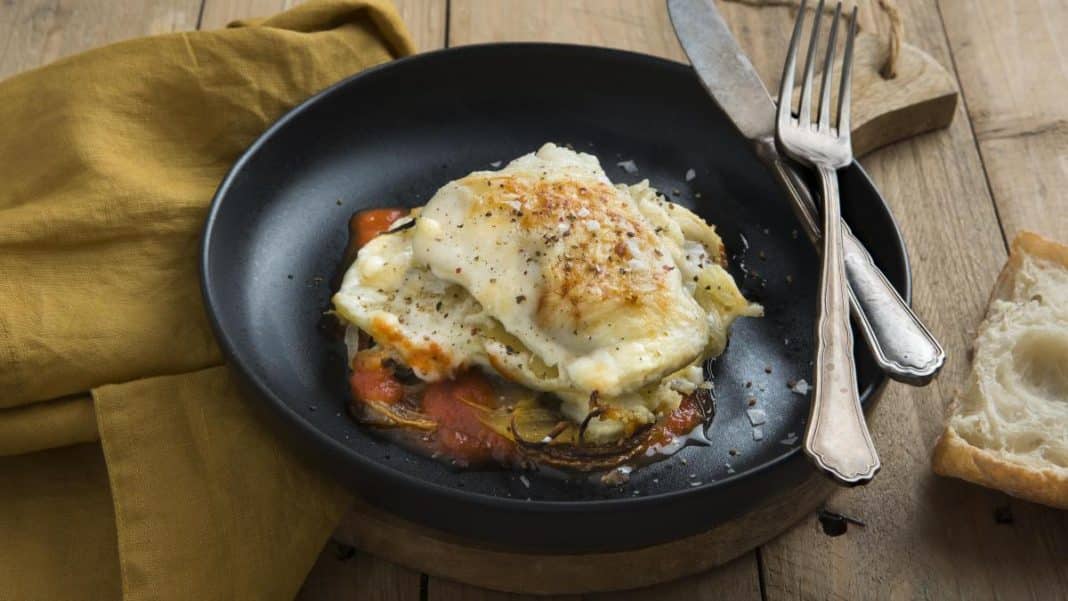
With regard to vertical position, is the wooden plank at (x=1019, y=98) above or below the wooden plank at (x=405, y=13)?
above

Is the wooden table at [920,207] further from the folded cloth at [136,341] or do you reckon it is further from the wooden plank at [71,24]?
the folded cloth at [136,341]

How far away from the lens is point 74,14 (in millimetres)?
4039

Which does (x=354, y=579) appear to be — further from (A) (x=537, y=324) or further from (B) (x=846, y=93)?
(B) (x=846, y=93)

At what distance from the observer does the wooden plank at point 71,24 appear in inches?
153

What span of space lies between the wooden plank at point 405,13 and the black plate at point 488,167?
0.64 m

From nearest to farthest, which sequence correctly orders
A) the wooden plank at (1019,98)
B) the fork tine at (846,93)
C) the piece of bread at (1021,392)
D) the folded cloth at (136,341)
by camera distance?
1. the folded cloth at (136,341)
2. the piece of bread at (1021,392)
3. the fork tine at (846,93)
4. the wooden plank at (1019,98)

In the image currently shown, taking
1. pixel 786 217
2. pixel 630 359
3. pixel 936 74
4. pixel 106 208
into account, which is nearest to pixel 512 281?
pixel 630 359

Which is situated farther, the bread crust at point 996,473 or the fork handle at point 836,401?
the bread crust at point 996,473

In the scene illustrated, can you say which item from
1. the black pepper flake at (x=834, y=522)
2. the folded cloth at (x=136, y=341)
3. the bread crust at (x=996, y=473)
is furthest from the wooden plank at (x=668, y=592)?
the bread crust at (x=996, y=473)

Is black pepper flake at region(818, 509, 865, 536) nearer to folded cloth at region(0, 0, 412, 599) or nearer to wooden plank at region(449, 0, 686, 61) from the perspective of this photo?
folded cloth at region(0, 0, 412, 599)

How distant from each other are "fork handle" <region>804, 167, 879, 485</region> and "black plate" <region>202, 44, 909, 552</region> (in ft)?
0.57

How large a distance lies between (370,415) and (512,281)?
45cm

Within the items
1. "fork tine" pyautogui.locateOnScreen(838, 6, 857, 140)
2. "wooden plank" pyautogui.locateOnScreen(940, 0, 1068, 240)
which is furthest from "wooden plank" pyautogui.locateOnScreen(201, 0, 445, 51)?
"wooden plank" pyautogui.locateOnScreen(940, 0, 1068, 240)

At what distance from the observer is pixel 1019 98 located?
12.8 ft
